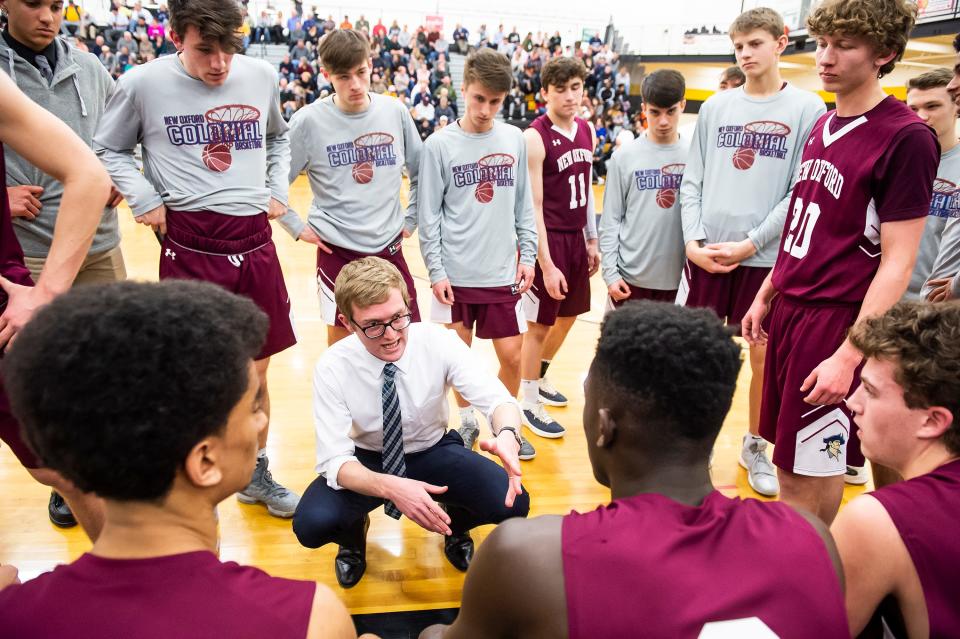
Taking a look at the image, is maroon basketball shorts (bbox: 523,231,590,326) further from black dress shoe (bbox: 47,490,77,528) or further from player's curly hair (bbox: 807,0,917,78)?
black dress shoe (bbox: 47,490,77,528)

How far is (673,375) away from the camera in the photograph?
1.29m

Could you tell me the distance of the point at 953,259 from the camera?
3.14m

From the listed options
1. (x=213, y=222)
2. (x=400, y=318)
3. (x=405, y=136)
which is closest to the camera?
(x=400, y=318)

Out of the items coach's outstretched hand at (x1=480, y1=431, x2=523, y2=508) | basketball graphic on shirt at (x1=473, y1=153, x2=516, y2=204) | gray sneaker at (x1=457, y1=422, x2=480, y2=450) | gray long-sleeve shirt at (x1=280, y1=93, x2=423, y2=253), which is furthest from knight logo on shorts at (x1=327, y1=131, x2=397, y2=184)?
coach's outstretched hand at (x1=480, y1=431, x2=523, y2=508)

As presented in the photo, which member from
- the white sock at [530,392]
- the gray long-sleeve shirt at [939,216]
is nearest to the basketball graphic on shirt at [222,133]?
the white sock at [530,392]

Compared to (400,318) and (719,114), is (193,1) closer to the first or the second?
(400,318)

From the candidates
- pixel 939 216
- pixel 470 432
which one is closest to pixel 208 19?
pixel 470 432

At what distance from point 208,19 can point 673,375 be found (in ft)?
7.60

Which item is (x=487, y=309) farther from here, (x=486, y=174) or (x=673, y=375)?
(x=673, y=375)

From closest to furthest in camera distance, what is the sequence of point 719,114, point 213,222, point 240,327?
point 240,327 < point 213,222 < point 719,114

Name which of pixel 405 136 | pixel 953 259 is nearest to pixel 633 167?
pixel 405 136

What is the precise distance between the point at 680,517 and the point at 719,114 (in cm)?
271

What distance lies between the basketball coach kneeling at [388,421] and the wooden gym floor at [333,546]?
190 mm

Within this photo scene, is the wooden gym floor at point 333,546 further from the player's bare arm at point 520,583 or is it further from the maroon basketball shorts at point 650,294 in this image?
the player's bare arm at point 520,583
